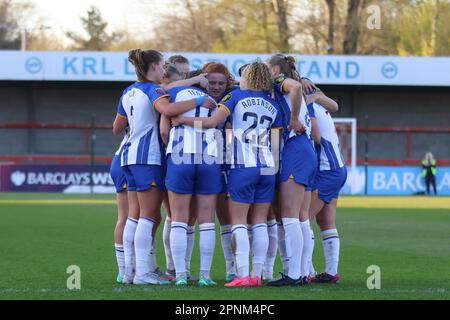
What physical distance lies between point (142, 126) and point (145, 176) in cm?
45

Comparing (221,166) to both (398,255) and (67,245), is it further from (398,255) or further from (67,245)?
(67,245)

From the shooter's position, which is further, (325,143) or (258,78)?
(325,143)

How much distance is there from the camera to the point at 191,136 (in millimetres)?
8633

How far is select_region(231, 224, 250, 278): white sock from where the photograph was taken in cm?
859

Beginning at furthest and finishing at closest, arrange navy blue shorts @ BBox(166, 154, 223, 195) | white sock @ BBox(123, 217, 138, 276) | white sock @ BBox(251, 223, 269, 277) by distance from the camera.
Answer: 1. white sock @ BBox(123, 217, 138, 276)
2. white sock @ BBox(251, 223, 269, 277)
3. navy blue shorts @ BBox(166, 154, 223, 195)

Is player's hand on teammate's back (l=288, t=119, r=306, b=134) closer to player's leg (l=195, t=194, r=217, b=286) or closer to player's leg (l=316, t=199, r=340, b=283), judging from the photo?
player's leg (l=195, t=194, r=217, b=286)

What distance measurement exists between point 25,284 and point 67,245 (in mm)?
4379

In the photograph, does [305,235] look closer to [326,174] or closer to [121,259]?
[326,174]

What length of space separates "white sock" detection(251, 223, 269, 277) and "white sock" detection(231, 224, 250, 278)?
74mm

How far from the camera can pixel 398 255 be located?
12.0 meters

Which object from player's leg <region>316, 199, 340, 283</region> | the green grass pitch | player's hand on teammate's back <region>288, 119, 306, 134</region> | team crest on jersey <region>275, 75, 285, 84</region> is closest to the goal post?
the green grass pitch

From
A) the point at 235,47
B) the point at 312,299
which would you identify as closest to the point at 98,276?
the point at 312,299

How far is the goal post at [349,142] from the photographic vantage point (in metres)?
A: 34.2

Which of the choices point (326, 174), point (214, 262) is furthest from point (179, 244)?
point (214, 262)
